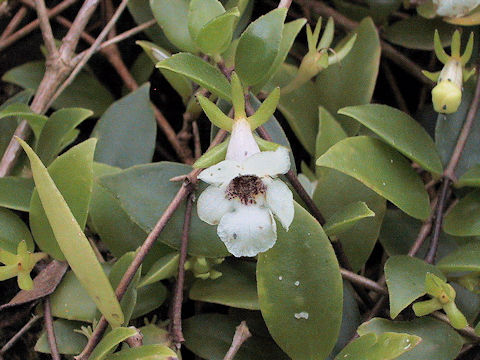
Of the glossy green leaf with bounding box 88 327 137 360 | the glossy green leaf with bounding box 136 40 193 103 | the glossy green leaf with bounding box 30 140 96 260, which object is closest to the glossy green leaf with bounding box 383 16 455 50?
the glossy green leaf with bounding box 136 40 193 103

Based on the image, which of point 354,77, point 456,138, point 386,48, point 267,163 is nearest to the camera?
point 267,163

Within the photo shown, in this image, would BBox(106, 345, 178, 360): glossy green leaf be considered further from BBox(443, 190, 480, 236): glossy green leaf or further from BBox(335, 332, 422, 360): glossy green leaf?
BBox(443, 190, 480, 236): glossy green leaf

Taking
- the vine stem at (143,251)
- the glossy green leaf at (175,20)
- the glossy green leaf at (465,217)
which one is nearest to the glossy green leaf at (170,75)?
the glossy green leaf at (175,20)

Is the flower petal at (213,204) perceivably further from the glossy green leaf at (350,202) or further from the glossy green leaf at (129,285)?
the glossy green leaf at (350,202)

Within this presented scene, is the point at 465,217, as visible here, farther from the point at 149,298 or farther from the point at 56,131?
the point at 56,131

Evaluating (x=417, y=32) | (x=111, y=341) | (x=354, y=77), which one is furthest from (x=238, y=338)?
(x=417, y=32)

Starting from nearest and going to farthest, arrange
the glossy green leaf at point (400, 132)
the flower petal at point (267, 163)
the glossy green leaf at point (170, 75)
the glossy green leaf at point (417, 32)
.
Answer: the flower petal at point (267, 163) → the glossy green leaf at point (400, 132) → the glossy green leaf at point (170, 75) → the glossy green leaf at point (417, 32)
